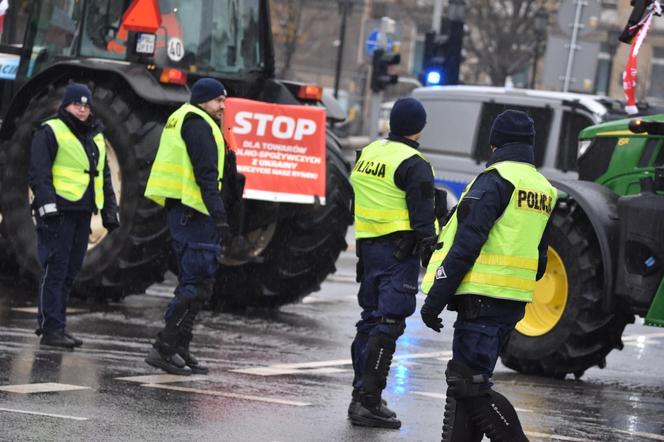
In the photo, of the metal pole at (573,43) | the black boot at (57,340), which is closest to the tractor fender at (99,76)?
the black boot at (57,340)

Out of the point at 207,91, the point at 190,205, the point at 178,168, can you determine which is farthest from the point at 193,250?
the point at 207,91

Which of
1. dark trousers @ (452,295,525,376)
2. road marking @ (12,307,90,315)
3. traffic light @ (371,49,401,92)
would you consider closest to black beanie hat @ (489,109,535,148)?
dark trousers @ (452,295,525,376)

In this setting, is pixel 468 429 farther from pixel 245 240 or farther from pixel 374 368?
pixel 245 240

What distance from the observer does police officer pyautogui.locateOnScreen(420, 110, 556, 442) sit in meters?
7.35

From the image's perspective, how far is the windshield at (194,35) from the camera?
13.8 meters

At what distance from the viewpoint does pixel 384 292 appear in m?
9.11

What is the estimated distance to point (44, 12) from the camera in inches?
562

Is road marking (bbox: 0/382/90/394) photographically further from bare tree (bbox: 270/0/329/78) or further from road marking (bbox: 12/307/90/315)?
bare tree (bbox: 270/0/329/78)

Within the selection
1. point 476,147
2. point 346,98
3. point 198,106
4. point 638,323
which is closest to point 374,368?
point 198,106

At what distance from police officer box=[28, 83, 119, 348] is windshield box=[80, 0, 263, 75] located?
204 cm

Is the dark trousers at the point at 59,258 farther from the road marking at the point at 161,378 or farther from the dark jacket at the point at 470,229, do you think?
the dark jacket at the point at 470,229

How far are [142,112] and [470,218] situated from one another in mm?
6196

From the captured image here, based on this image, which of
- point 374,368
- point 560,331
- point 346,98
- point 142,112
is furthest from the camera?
point 346,98

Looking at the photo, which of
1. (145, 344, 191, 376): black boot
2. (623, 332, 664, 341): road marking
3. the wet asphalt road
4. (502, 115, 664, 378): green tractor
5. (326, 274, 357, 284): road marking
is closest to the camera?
the wet asphalt road
